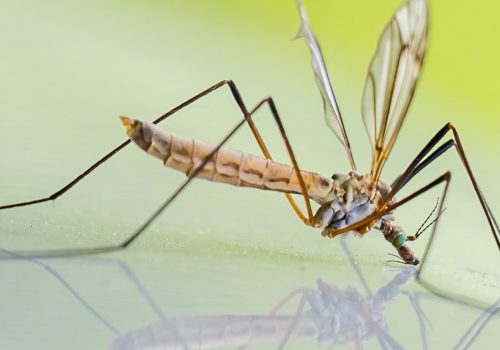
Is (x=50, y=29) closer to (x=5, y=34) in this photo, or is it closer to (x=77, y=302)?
(x=5, y=34)

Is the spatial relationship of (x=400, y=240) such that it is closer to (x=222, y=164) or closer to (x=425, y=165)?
(x=425, y=165)

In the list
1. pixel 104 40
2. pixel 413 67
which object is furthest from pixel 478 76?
pixel 413 67

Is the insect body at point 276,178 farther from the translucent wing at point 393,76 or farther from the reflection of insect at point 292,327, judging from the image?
the reflection of insect at point 292,327

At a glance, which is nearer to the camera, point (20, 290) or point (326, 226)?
point (20, 290)

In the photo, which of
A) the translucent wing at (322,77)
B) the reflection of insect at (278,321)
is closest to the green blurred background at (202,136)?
the reflection of insect at (278,321)

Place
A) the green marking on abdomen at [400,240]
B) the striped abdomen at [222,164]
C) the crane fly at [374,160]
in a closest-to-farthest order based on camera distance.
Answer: the striped abdomen at [222,164]
the crane fly at [374,160]
the green marking on abdomen at [400,240]
